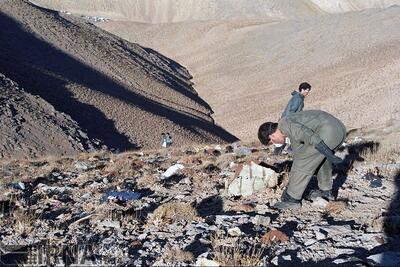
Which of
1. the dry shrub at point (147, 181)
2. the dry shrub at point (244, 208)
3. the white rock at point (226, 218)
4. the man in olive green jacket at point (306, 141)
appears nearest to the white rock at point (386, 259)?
the man in olive green jacket at point (306, 141)

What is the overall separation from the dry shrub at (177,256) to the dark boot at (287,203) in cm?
213

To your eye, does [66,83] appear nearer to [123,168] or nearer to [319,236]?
[123,168]

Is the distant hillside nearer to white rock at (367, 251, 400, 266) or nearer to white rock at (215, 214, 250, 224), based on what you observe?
white rock at (215, 214, 250, 224)

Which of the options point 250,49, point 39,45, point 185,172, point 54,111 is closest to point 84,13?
point 250,49

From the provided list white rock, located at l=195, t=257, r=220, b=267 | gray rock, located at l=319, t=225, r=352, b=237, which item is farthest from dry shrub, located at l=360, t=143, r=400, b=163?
white rock, located at l=195, t=257, r=220, b=267

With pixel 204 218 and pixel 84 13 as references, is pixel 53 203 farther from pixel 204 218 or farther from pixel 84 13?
pixel 84 13

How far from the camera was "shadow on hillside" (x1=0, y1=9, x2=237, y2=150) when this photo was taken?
34.1 meters

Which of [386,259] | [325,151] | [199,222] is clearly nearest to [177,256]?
[199,222]

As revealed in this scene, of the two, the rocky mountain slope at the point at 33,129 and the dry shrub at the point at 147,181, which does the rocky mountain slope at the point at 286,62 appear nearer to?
the dry shrub at the point at 147,181

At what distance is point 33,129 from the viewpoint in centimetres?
2862

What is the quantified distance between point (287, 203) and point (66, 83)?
34483 millimetres

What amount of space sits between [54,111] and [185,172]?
23082 millimetres

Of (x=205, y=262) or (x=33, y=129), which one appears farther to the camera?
(x=33, y=129)

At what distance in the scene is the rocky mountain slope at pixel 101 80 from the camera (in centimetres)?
3500
